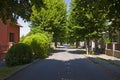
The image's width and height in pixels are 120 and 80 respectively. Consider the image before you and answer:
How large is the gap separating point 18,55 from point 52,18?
34535 mm

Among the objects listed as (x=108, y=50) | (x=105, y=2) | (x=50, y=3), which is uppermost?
(x=50, y=3)

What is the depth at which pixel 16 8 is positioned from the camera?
60.6 feet

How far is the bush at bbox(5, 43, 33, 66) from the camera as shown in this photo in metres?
29.6

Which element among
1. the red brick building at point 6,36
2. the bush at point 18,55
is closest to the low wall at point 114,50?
the red brick building at point 6,36

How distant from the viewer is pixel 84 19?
176 ft

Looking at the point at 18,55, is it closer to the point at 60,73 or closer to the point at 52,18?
the point at 60,73

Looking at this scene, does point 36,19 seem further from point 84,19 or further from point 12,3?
point 12,3

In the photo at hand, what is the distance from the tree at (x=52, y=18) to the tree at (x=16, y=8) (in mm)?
42896

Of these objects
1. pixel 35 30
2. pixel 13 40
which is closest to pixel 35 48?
pixel 13 40

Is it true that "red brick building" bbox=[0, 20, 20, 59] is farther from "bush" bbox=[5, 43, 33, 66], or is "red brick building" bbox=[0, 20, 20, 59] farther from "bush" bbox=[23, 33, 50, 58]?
"bush" bbox=[5, 43, 33, 66]

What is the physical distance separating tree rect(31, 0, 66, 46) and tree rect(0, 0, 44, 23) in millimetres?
42896

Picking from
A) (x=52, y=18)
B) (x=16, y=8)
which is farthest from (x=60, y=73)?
(x=52, y=18)

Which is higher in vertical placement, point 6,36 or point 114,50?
point 6,36

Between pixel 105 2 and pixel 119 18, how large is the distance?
1968 millimetres
